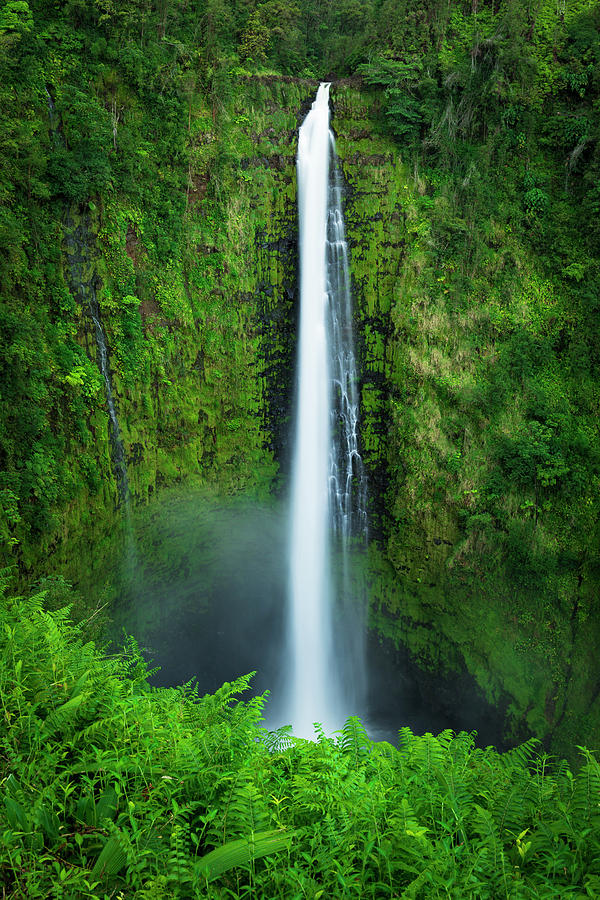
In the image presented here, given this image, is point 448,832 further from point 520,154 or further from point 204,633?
point 520,154

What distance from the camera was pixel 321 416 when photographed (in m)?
13.2

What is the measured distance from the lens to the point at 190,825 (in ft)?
8.56

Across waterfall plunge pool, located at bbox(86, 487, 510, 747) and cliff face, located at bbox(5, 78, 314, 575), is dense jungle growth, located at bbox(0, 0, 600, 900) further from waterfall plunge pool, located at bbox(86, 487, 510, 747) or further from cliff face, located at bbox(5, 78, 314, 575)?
Answer: waterfall plunge pool, located at bbox(86, 487, 510, 747)

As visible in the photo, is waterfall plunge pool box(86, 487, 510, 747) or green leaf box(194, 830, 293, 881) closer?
green leaf box(194, 830, 293, 881)

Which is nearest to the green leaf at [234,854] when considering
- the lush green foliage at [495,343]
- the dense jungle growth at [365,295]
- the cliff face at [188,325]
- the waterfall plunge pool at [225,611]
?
the dense jungle growth at [365,295]

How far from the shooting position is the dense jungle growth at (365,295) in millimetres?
10125

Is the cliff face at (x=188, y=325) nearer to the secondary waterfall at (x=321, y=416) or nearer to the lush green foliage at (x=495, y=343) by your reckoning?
the secondary waterfall at (x=321, y=416)

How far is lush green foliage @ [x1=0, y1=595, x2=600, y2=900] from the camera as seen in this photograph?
231cm

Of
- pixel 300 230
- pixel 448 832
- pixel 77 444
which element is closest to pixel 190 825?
pixel 448 832

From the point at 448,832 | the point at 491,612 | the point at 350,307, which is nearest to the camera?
the point at 448,832

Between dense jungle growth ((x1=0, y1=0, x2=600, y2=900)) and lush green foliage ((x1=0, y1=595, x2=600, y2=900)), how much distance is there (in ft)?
14.5

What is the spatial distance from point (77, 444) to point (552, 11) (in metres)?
16.2

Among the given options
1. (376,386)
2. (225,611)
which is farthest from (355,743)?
(376,386)

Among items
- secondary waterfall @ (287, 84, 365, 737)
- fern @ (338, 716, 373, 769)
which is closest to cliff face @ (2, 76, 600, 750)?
secondary waterfall @ (287, 84, 365, 737)
